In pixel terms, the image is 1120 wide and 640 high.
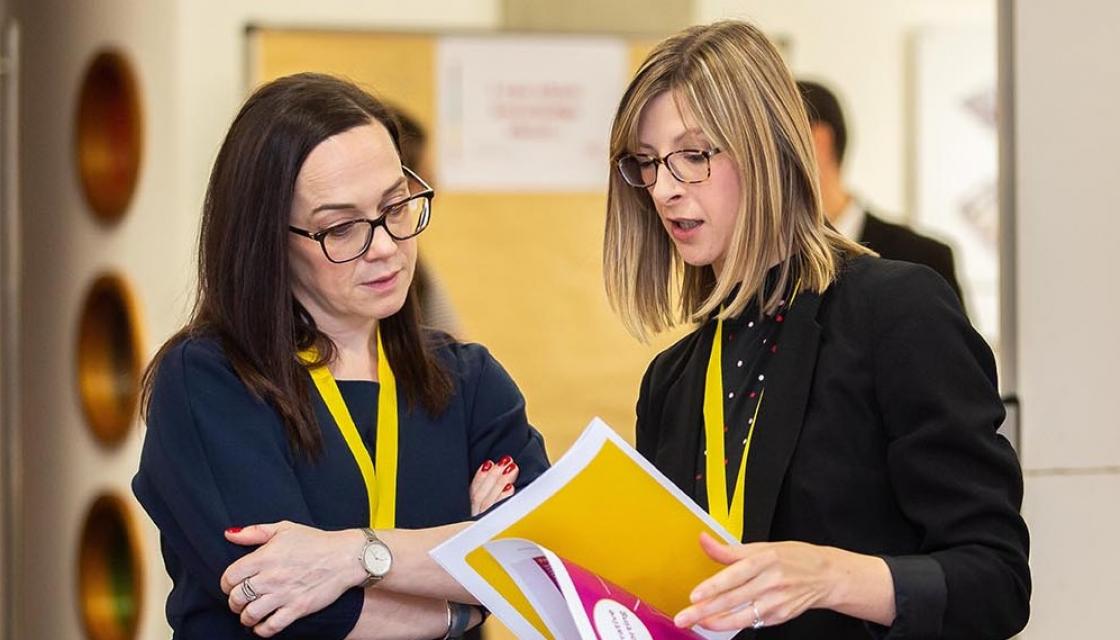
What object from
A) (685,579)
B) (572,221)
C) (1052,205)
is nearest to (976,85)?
(572,221)

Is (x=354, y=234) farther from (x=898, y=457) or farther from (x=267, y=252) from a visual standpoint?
(x=898, y=457)

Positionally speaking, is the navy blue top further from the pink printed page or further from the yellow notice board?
the yellow notice board

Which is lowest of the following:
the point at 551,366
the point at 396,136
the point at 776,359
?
the point at 551,366

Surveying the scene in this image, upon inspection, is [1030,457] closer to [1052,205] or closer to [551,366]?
[1052,205]

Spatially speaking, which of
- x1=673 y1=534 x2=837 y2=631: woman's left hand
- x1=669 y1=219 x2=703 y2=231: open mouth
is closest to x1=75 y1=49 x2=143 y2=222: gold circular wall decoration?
x1=669 y1=219 x2=703 y2=231: open mouth

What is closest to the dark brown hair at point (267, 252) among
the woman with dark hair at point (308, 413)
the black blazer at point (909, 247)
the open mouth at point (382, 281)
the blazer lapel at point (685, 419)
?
the woman with dark hair at point (308, 413)

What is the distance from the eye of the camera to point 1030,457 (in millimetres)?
3012

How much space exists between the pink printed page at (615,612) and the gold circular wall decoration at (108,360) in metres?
3.33

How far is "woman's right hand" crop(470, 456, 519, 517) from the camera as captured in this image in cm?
198

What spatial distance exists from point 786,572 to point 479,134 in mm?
3649

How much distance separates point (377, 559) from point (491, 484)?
0.77 feet

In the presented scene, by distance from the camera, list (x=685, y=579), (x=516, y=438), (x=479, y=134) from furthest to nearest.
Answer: (x=479, y=134), (x=516, y=438), (x=685, y=579)

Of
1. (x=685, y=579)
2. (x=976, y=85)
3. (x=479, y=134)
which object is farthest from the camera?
(x=976, y=85)

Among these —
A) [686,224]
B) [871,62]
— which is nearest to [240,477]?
[686,224]
